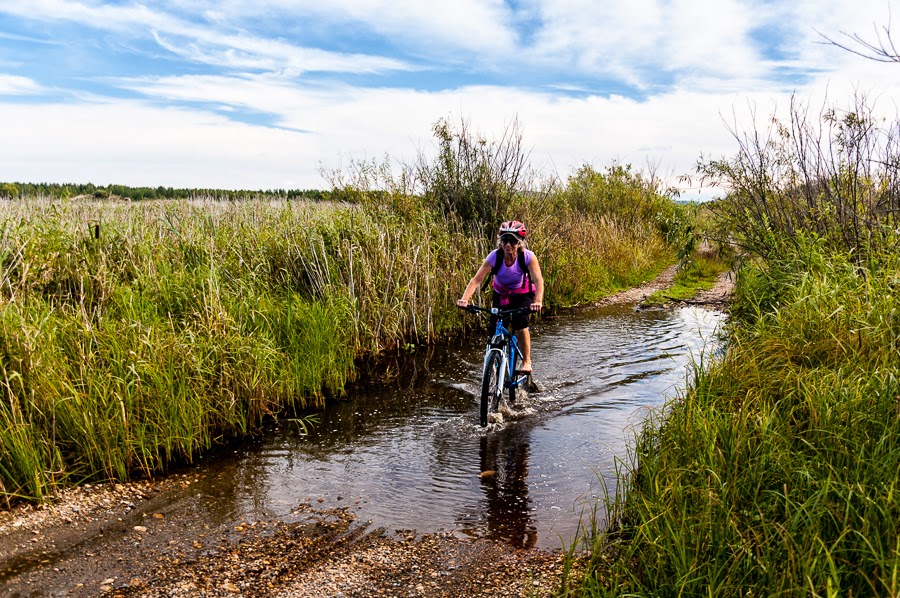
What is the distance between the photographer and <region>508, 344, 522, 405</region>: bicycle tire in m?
7.67

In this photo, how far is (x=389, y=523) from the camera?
5.07 metres

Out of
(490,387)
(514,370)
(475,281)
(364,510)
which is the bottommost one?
(364,510)

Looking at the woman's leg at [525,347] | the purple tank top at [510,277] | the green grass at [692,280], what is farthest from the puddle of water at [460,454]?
the green grass at [692,280]

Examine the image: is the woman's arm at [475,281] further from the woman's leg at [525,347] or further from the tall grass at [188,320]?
the tall grass at [188,320]

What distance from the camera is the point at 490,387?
24.9ft

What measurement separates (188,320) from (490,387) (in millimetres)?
3702

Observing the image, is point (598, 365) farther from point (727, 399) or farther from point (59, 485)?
point (59, 485)

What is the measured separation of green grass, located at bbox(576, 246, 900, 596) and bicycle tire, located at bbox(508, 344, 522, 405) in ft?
7.79

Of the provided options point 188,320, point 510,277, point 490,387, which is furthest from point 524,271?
point 188,320

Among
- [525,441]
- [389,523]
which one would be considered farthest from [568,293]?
[389,523]

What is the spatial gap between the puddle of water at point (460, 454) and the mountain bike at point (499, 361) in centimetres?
35

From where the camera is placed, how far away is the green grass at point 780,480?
123 inches

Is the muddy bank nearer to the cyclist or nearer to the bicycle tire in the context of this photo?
the bicycle tire

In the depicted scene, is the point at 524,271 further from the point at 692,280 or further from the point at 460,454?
the point at 692,280
